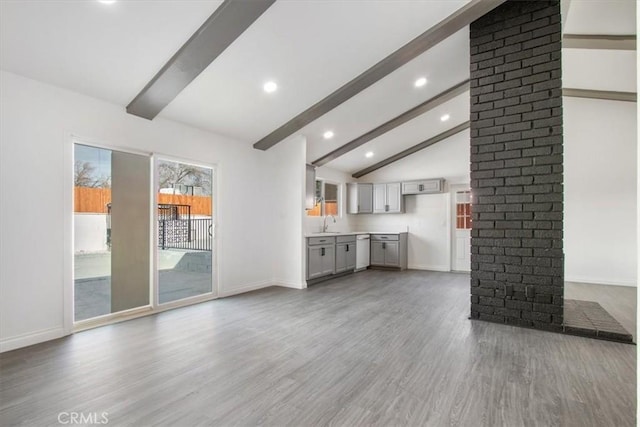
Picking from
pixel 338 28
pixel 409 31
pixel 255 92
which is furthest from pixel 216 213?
pixel 409 31

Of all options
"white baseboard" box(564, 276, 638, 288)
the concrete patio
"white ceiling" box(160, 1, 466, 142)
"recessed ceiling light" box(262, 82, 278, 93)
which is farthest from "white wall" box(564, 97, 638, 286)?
the concrete patio

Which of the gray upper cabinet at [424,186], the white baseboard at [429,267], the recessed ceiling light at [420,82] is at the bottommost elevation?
the white baseboard at [429,267]

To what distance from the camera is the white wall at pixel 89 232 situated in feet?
11.1

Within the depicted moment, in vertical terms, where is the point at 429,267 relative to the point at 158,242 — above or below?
below

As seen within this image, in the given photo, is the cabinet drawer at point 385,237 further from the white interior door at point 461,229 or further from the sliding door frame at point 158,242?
the sliding door frame at point 158,242

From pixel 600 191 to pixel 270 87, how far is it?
6.00m

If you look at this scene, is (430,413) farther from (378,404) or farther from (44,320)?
(44,320)

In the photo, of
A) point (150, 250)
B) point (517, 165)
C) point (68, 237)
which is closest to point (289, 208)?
point (150, 250)

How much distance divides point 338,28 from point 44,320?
4.09 m

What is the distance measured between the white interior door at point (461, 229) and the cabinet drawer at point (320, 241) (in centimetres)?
297

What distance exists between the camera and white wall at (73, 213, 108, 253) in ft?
11.1

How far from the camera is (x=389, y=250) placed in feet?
24.0

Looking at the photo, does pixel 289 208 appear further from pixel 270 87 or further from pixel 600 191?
pixel 600 191
